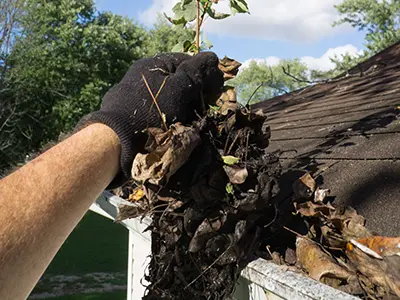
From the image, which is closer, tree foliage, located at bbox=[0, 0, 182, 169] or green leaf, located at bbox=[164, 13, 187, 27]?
green leaf, located at bbox=[164, 13, 187, 27]

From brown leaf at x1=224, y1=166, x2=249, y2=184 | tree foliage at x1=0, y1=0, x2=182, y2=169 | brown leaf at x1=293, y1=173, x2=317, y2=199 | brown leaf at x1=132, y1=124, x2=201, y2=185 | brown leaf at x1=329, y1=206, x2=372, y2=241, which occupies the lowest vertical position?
brown leaf at x1=329, y1=206, x2=372, y2=241

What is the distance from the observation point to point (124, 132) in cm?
136

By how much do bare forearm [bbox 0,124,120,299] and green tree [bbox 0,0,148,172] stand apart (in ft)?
59.9

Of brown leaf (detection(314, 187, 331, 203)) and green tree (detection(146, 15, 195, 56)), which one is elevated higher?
green tree (detection(146, 15, 195, 56))

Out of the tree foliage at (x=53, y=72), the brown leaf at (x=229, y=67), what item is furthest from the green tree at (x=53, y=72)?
the brown leaf at (x=229, y=67)

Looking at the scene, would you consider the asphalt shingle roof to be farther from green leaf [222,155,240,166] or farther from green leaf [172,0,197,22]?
green leaf [172,0,197,22]

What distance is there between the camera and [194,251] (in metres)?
1.53

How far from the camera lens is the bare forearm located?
1081mm

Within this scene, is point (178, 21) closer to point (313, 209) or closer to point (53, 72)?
point (313, 209)

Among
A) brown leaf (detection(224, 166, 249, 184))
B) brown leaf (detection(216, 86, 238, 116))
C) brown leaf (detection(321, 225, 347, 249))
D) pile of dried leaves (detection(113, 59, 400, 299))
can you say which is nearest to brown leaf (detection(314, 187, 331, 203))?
pile of dried leaves (detection(113, 59, 400, 299))

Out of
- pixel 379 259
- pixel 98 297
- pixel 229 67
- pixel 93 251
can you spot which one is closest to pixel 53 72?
pixel 93 251

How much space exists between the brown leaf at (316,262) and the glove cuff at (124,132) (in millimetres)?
549

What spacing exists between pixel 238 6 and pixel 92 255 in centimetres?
1471

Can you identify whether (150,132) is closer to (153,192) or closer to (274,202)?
(153,192)
